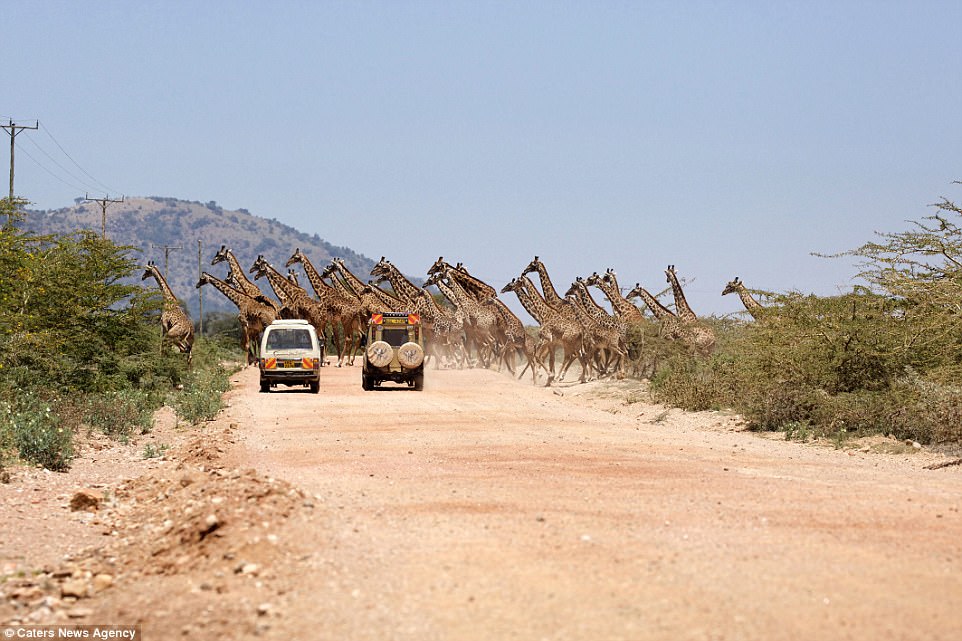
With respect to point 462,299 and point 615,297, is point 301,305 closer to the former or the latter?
point 462,299

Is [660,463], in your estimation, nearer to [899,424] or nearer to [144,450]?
[899,424]

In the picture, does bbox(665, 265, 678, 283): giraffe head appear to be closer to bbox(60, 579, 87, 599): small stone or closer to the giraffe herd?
the giraffe herd

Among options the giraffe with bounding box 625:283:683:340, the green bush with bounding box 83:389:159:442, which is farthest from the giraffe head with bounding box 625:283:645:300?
the green bush with bounding box 83:389:159:442

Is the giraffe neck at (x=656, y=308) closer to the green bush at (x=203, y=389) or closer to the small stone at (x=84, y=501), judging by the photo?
the green bush at (x=203, y=389)

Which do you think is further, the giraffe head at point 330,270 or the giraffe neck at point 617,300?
the giraffe head at point 330,270

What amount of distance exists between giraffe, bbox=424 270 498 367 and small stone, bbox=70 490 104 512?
3451 centimetres

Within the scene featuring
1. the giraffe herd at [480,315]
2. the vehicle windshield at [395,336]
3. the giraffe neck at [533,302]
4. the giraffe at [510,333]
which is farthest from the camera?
the giraffe at [510,333]

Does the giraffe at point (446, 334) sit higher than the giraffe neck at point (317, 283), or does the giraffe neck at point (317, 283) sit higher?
the giraffe neck at point (317, 283)

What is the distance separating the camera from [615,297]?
43469 mm

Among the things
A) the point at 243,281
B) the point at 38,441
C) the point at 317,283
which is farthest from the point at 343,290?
the point at 38,441

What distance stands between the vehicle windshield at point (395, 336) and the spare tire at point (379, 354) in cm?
108

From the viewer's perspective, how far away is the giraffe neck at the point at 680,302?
3741 centimetres

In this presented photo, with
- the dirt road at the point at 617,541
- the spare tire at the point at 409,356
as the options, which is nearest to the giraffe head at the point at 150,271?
the spare tire at the point at 409,356

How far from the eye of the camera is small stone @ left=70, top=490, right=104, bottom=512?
39.8 feet
